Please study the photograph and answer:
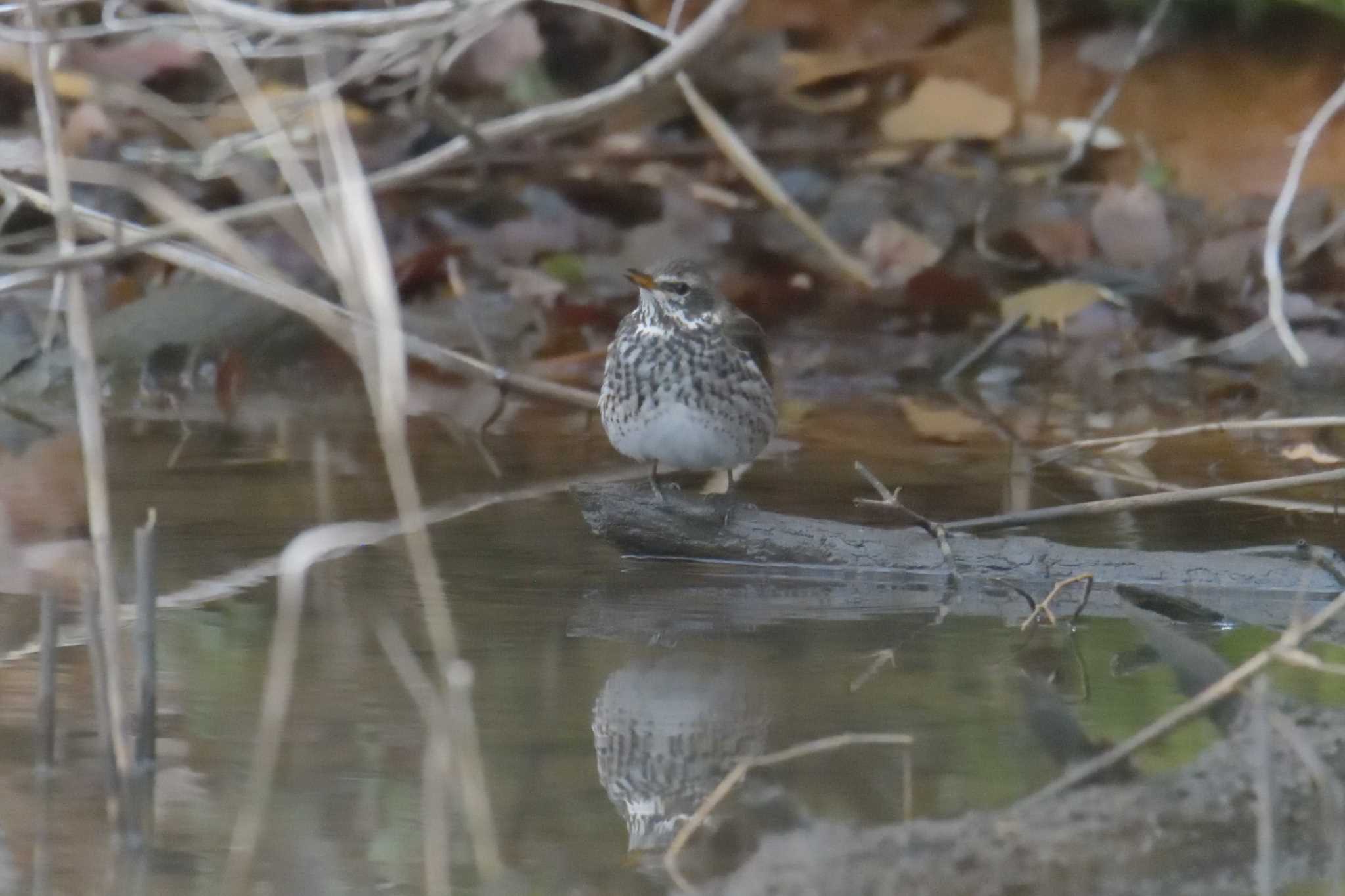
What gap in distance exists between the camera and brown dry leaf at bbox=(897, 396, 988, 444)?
689 centimetres

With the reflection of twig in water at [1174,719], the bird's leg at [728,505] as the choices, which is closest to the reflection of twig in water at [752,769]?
the reflection of twig in water at [1174,719]

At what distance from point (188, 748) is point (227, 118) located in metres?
6.64

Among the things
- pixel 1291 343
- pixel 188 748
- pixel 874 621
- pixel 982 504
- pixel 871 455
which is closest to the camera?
pixel 188 748

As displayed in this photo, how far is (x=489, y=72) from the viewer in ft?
35.0

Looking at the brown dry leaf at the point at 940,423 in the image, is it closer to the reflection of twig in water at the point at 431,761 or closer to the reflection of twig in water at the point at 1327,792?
the reflection of twig in water at the point at 431,761

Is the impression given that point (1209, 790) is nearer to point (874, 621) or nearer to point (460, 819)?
point (460, 819)

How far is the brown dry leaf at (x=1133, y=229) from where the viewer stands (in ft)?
29.8

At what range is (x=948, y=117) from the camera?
10.8m

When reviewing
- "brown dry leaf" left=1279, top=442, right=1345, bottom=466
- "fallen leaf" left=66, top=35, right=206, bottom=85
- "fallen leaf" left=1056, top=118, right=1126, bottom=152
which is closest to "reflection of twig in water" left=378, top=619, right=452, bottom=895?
"brown dry leaf" left=1279, top=442, right=1345, bottom=466

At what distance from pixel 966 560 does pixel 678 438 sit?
37.9 inches

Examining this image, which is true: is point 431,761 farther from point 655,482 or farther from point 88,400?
point 655,482

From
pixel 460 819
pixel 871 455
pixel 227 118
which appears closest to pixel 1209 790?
pixel 460 819

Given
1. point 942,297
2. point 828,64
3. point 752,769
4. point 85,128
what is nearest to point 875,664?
point 752,769

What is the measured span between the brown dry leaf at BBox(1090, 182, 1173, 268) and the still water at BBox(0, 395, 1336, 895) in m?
3.11
